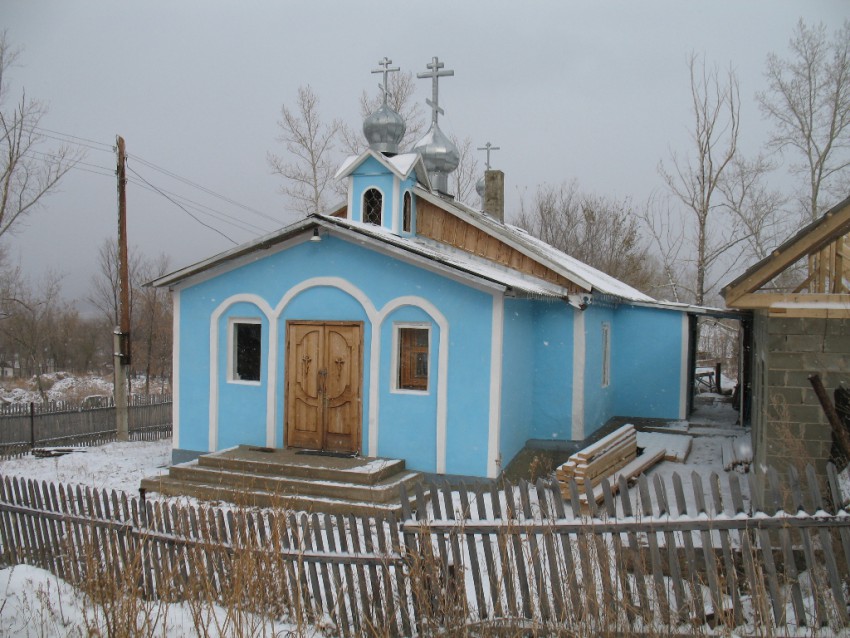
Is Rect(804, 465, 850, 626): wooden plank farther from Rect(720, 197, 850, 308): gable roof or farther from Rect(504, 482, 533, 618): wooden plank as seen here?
Rect(720, 197, 850, 308): gable roof

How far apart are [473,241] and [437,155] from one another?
14.2ft

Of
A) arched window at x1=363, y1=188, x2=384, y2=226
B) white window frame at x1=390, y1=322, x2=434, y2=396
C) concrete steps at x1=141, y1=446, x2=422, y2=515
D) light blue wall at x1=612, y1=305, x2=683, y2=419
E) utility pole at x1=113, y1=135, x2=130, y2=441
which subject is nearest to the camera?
concrete steps at x1=141, y1=446, x2=422, y2=515

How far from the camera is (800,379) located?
280 inches

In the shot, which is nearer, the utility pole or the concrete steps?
the concrete steps

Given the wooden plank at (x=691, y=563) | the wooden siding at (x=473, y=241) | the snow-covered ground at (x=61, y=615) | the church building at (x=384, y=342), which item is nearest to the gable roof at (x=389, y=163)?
the church building at (x=384, y=342)

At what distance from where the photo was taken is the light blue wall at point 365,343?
9.90 meters

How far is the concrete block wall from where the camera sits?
703 cm

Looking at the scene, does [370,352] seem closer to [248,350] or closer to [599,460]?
[248,350]

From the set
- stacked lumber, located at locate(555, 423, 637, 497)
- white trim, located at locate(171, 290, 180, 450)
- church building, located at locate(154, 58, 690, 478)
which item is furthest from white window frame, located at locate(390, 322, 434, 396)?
white trim, located at locate(171, 290, 180, 450)

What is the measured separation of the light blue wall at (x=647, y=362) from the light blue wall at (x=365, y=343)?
7093 millimetres

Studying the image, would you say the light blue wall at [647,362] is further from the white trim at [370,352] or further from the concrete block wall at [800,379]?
the concrete block wall at [800,379]

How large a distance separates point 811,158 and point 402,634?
26894mm

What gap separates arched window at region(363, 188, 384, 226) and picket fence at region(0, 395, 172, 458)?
9.14 meters

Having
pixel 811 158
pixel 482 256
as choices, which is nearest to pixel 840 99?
pixel 811 158
